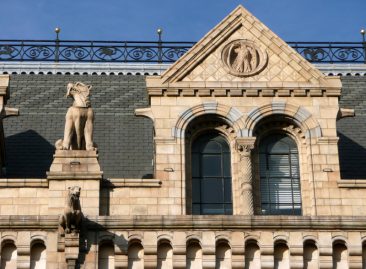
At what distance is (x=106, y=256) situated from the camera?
109 feet

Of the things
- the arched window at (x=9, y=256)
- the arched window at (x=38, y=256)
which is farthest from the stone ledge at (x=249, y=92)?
the arched window at (x=9, y=256)

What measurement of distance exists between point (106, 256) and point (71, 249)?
101cm

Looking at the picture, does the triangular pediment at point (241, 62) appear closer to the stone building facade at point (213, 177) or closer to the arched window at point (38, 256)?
the stone building facade at point (213, 177)

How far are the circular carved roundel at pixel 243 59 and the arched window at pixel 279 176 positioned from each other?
6.63 feet

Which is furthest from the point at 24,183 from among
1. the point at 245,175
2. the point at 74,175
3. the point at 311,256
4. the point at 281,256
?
the point at 311,256

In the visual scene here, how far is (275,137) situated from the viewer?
3678cm

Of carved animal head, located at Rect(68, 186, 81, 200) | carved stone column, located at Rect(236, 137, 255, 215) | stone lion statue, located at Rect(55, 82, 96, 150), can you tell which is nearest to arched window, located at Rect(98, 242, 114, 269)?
carved animal head, located at Rect(68, 186, 81, 200)

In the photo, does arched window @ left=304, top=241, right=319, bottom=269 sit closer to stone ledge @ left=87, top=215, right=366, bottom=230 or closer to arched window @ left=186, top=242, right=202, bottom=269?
stone ledge @ left=87, top=215, right=366, bottom=230

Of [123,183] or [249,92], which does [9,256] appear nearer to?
[123,183]

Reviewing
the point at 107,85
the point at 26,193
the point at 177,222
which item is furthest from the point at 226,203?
the point at 107,85

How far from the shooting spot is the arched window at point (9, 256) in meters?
33.1

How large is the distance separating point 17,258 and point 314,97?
31.7ft

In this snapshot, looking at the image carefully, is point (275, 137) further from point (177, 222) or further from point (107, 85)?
point (107, 85)

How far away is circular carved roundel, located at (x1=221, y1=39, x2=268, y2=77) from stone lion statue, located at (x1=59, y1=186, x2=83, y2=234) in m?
6.81
